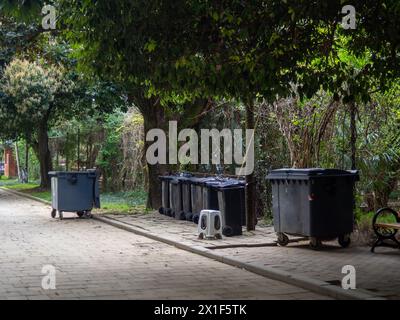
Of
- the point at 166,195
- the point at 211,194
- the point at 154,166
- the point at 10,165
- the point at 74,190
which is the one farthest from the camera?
the point at 10,165

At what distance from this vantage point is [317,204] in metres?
10.0

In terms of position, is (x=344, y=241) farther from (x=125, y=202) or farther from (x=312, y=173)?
(x=125, y=202)

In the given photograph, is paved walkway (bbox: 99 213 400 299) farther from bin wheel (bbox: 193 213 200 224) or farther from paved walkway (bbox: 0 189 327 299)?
bin wheel (bbox: 193 213 200 224)

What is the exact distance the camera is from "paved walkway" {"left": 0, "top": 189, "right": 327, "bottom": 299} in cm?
711

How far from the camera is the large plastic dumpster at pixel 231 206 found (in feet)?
39.7

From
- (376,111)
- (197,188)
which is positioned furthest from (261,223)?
(376,111)

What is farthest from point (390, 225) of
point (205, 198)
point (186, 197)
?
point (186, 197)

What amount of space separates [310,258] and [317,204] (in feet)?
3.56

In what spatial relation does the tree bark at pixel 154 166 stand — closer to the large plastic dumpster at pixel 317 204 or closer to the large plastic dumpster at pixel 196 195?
the large plastic dumpster at pixel 196 195

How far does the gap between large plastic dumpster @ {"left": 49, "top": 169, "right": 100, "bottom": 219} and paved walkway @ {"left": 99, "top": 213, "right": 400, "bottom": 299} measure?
453 centimetres

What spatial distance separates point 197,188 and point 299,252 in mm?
4666

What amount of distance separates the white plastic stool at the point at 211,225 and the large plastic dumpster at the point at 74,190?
6.05m
